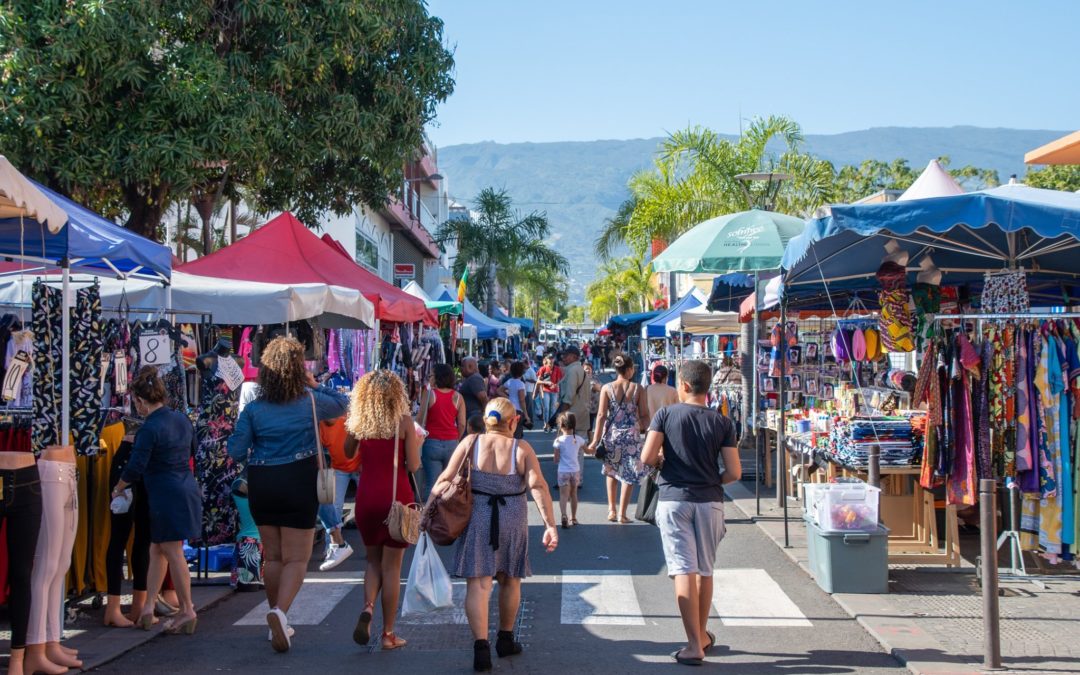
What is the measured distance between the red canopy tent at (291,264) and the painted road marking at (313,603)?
14.4ft

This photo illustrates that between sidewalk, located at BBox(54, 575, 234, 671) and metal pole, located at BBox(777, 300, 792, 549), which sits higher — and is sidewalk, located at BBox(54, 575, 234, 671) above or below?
below

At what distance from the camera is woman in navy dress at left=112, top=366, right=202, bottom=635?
7.34 metres

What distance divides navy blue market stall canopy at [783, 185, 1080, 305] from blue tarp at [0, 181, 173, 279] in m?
5.16

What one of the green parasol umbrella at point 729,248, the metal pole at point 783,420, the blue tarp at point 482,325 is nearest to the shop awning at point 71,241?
the green parasol umbrella at point 729,248

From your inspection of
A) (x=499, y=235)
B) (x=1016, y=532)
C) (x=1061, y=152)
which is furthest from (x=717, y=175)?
(x=499, y=235)

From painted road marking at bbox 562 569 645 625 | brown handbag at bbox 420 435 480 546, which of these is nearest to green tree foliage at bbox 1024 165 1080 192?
painted road marking at bbox 562 569 645 625

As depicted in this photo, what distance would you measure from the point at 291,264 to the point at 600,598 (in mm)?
6478

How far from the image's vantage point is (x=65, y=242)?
741 centimetres

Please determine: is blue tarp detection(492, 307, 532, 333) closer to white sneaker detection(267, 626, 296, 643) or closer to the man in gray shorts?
white sneaker detection(267, 626, 296, 643)

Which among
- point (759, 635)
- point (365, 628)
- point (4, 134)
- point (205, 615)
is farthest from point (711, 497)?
point (4, 134)

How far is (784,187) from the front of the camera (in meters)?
27.3

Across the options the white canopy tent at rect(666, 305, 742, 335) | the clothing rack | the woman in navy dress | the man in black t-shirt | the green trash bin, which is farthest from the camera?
the white canopy tent at rect(666, 305, 742, 335)

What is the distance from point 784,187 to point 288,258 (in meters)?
17.0

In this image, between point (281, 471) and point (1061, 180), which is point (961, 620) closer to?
point (281, 471)
